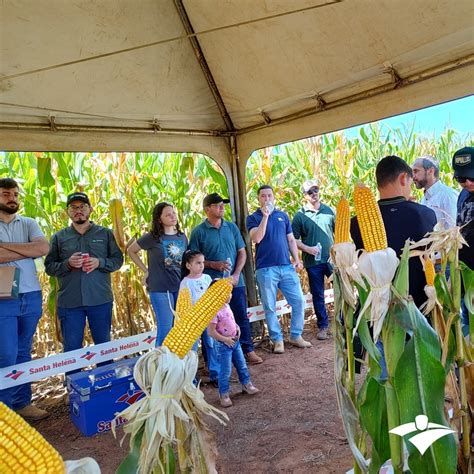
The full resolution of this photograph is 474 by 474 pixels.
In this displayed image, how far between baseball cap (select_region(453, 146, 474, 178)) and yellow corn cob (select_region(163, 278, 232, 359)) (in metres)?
1.93

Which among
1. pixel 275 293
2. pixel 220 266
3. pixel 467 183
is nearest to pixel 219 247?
pixel 220 266

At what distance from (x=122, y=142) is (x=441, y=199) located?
2.96 meters

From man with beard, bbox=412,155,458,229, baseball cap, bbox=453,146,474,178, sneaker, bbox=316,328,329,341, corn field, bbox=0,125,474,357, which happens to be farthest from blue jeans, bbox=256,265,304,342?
baseball cap, bbox=453,146,474,178

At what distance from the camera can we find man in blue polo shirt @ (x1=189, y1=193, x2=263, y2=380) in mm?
4070

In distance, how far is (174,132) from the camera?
3.94 meters

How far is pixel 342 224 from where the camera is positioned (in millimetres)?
1345

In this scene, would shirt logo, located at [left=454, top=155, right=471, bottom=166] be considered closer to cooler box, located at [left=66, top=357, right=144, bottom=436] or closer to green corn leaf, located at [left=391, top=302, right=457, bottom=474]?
green corn leaf, located at [left=391, top=302, right=457, bottom=474]

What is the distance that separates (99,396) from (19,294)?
3.42ft

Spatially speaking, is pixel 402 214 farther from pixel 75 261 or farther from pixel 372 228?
pixel 75 261

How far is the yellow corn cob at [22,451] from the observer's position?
671mm

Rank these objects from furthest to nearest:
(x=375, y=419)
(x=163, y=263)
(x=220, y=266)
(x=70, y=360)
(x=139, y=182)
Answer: (x=139, y=182) → (x=220, y=266) → (x=163, y=263) → (x=70, y=360) → (x=375, y=419)

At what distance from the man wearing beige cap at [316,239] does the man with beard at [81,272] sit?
2.47 m

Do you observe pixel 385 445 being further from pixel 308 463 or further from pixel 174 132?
pixel 174 132

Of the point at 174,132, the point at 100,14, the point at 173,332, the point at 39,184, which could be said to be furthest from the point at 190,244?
the point at 173,332
